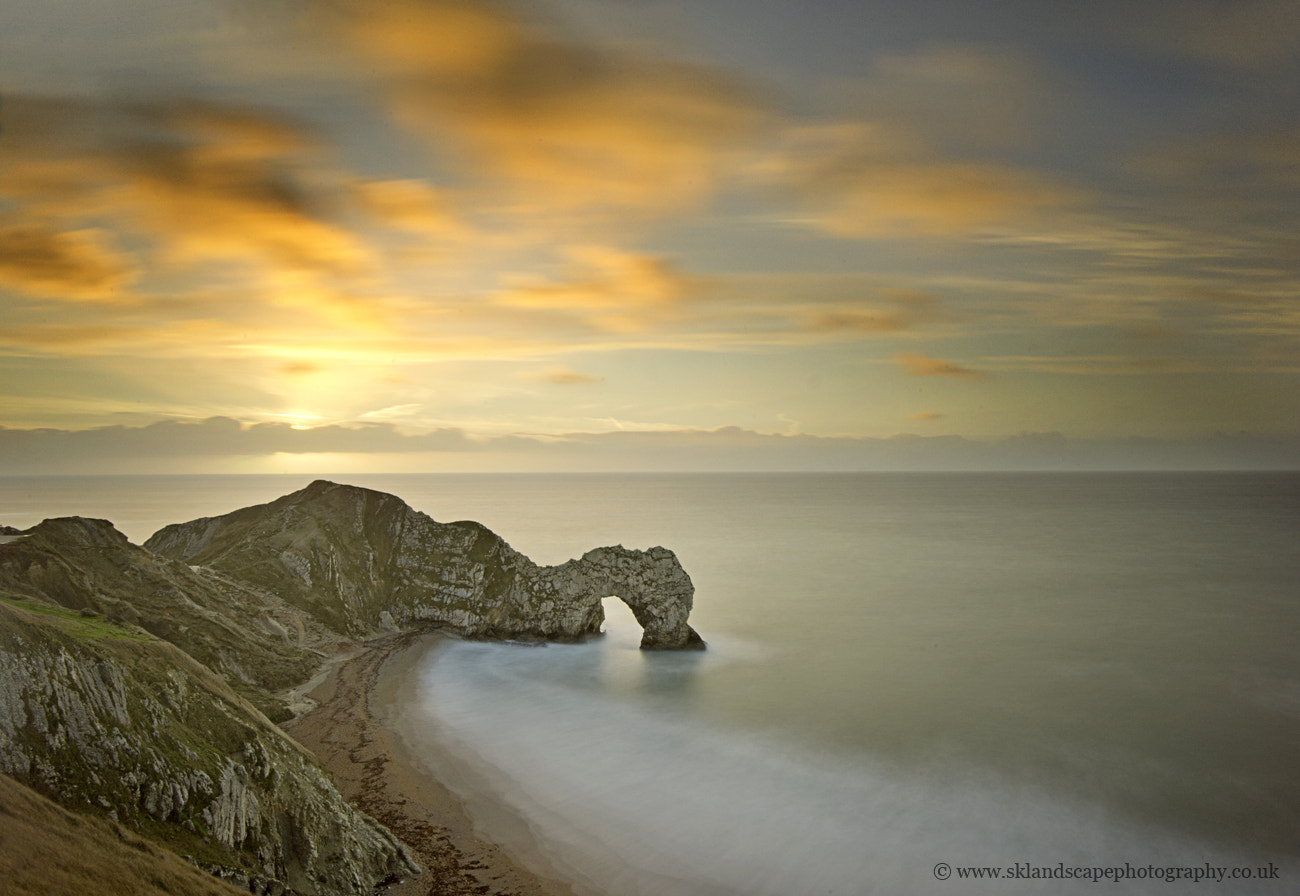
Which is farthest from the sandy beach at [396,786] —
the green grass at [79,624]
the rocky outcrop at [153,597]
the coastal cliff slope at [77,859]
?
the green grass at [79,624]

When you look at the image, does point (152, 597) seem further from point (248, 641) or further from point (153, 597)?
point (248, 641)

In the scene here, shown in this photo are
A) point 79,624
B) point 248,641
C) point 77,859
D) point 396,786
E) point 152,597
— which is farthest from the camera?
point 248,641

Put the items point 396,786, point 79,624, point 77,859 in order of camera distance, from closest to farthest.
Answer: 1. point 77,859
2. point 79,624
3. point 396,786

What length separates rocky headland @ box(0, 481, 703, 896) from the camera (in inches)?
659

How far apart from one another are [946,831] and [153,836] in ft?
A: 82.5

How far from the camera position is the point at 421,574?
5672cm

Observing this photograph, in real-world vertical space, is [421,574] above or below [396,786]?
above

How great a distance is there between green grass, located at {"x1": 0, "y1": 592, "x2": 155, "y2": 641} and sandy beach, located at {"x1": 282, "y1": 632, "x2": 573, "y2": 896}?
9.26 meters

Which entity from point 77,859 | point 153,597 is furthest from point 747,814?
point 153,597

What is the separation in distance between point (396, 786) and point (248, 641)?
53.7 feet

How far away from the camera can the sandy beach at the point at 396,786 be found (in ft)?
74.0

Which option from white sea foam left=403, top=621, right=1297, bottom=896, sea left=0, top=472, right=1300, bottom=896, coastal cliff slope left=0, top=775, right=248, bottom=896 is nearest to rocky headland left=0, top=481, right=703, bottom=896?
coastal cliff slope left=0, top=775, right=248, bottom=896

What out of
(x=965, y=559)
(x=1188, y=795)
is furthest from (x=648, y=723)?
(x=965, y=559)

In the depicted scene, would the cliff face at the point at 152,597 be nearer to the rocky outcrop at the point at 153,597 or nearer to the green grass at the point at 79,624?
the rocky outcrop at the point at 153,597
